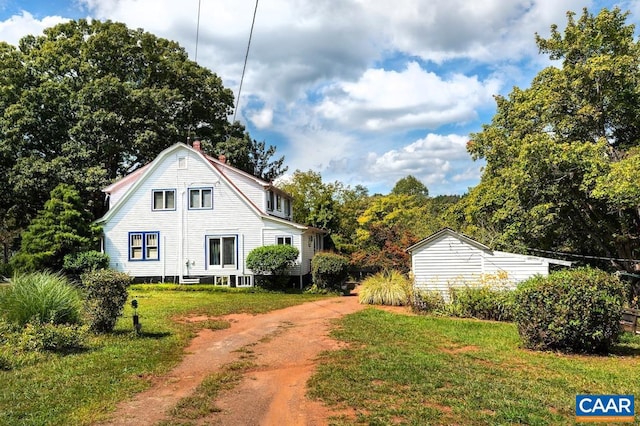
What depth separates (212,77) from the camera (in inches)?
1421

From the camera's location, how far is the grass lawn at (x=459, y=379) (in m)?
5.36

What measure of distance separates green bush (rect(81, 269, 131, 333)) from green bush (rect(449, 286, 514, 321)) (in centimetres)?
1052

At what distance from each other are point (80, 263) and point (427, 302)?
16.9 meters

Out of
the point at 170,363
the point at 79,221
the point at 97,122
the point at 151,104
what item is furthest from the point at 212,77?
the point at 170,363

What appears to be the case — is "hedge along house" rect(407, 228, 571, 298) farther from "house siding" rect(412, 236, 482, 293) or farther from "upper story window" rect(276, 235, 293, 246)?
"upper story window" rect(276, 235, 293, 246)

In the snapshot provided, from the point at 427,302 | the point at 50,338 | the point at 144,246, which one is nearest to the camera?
the point at 50,338

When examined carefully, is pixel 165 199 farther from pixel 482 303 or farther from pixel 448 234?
pixel 482 303

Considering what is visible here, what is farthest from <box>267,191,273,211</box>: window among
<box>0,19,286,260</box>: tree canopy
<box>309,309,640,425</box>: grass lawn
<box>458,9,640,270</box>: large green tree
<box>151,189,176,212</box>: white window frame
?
<box>309,309,640,425</box>: grass lawn

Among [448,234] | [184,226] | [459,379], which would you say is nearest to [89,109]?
[184,226]

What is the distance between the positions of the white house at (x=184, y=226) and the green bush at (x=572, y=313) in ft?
50.3

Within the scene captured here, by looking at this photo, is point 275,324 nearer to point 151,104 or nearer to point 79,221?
point 79,221

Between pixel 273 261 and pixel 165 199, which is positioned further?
pixel 165 199

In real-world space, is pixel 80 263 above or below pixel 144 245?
below

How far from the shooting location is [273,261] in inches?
856
